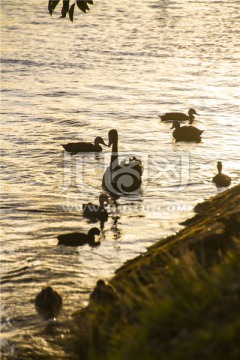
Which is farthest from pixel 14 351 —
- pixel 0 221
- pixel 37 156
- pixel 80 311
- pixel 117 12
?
pixel 117 12

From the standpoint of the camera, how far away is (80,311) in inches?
547

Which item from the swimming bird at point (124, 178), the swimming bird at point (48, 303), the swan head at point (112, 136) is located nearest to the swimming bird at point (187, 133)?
the swan head at point (112, 136)

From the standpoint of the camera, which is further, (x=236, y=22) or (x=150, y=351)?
(x=236, y=22)

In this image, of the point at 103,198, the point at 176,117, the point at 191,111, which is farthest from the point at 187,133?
the point at 103,198

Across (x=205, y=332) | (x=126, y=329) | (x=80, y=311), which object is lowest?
(x=80, y=311)

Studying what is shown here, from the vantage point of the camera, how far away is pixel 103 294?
1349 cm

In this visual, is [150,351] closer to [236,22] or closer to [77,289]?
[77,289]

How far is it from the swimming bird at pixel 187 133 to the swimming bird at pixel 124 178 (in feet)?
14.4

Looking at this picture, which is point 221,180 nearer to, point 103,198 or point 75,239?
point 103,198

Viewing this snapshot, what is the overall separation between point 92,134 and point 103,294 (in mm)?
14279

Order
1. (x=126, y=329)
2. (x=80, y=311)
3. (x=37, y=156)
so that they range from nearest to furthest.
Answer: (x=126, y=329) < (x=80, y=311) < (x=37, y=156)

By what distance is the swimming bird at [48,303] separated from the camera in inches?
550

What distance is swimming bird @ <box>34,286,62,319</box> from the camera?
45.8ft

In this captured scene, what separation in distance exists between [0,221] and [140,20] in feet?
123
